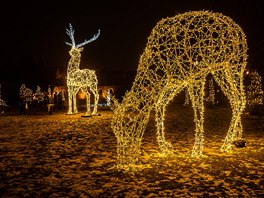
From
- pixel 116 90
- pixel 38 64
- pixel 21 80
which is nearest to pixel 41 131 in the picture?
pixel 116 90

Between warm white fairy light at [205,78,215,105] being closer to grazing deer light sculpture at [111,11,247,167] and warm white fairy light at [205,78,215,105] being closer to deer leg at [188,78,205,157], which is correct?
deer leg at [188,78,205,157]

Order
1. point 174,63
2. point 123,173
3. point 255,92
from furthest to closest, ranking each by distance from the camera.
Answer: point 255,92 → point 174,63 → point 123,173

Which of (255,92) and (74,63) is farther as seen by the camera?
(74,63)

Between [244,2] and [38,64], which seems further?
[38,64]

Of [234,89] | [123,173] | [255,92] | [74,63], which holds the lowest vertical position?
[123,173]

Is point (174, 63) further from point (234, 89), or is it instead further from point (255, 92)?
point (255, 92)

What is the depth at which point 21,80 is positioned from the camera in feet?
157

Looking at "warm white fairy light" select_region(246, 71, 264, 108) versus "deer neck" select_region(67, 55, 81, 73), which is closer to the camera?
"warm white fairy light" select_region(246, 71, 264, 108)

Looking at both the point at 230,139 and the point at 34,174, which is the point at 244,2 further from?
the point at 34,174

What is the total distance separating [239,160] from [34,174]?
14.1 ft

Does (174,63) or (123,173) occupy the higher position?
(174,63)

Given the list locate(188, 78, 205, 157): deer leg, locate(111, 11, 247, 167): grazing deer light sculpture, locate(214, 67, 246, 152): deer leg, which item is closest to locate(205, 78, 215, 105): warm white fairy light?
locate(214, 67, 246, 152): deer leg

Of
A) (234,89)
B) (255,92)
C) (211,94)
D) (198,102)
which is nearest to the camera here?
(198,102)

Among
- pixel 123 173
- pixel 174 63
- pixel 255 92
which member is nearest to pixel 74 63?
pixel 255 92
